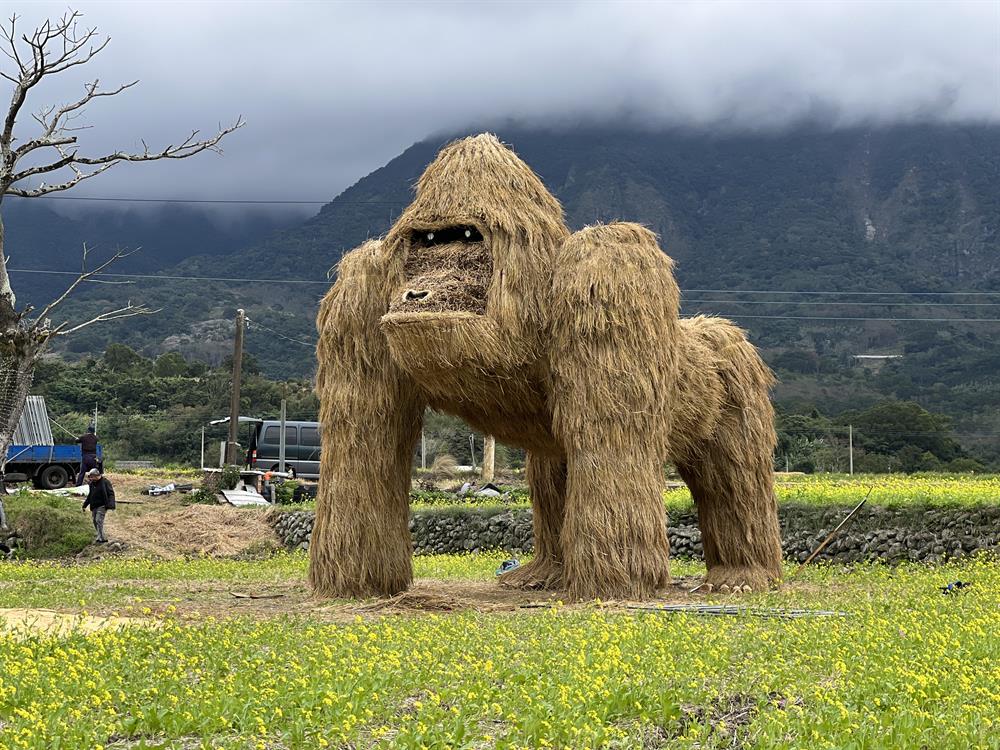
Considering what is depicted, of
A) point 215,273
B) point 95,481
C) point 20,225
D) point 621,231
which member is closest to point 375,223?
point 215,273

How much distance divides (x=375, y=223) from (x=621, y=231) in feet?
285

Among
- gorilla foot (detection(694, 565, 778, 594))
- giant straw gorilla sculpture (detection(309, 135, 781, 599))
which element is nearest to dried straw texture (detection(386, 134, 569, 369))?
giant straw gorilla sculpture (detection(309, 135, 781, 599))

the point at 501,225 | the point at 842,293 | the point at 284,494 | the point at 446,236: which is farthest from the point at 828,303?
the point at 501,225

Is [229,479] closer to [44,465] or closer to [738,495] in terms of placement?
[44,465]

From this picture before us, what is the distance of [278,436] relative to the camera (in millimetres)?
36188

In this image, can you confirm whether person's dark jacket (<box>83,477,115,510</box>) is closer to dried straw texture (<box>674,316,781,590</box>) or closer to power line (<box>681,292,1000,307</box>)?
dried straw texture (<box>674,316,781,590</box>)

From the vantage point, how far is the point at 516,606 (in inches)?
410

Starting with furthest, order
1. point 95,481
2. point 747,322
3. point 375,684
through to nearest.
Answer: point 747,322
point 95,481
point 375,684

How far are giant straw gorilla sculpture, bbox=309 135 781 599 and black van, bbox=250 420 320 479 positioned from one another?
2516 cm

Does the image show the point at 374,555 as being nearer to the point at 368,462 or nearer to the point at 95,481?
the point at 368,462

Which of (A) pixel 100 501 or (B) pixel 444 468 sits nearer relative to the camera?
(A) pixel 100 501

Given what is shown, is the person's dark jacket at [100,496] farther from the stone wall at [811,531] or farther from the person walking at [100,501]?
the stone wall at [811,531]

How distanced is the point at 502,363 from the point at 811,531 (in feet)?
33.1

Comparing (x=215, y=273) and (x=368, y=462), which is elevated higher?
(x=215, y=273)
